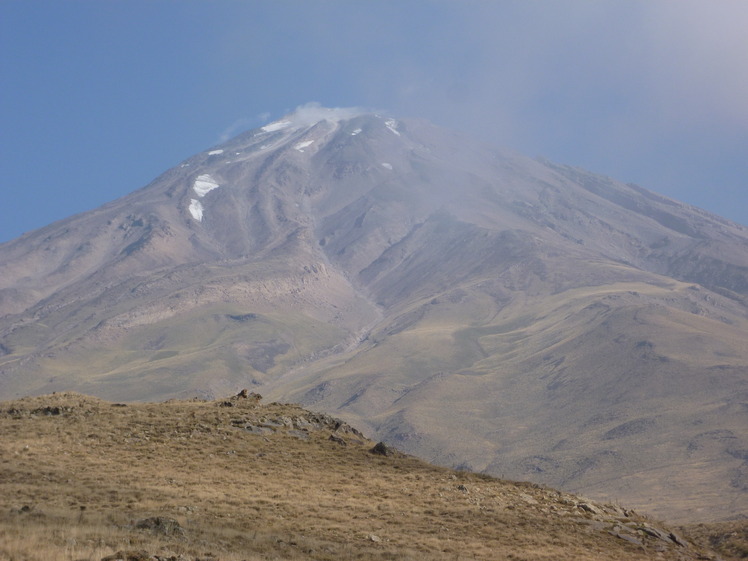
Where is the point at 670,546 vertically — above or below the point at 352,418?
above

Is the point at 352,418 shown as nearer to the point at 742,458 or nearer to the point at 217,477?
the point at 742,458

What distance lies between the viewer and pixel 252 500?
941 inches

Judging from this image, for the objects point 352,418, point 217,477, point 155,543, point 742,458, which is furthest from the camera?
point 352,418

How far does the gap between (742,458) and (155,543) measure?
142 m

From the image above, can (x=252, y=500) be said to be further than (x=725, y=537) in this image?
No

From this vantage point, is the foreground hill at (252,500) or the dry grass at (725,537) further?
the dry grass at (725,537)

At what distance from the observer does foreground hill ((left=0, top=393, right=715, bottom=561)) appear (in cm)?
1945

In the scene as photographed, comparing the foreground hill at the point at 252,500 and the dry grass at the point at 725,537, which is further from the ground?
the foreground hill at the point at 252,500

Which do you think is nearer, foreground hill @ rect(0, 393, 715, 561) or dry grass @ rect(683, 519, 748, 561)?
foreground hill @ rect(0, 393, 715, 561)

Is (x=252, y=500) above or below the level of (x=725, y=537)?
above

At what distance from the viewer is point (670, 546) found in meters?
25.2

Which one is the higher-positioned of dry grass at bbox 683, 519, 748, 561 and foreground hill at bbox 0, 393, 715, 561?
foreground hill at bbox 0, 393, 715, 561

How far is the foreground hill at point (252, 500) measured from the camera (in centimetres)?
1945

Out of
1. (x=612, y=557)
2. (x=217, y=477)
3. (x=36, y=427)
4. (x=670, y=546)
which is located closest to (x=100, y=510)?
(x=217, y=477)
